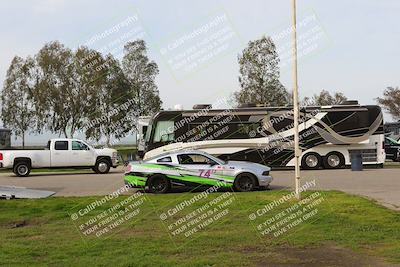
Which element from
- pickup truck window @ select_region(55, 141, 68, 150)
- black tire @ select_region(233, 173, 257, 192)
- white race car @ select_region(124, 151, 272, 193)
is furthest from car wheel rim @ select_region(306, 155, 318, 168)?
pickup truck window @ select_region(55, 141, 68, 150)

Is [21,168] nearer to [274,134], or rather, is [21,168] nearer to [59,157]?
[59,157]

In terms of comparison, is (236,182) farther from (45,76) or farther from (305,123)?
(45,76)

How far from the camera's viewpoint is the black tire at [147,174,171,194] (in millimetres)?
16609

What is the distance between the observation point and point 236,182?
54.0 feet

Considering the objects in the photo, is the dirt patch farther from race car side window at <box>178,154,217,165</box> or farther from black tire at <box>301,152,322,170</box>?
black tire at <box>301,152,322,170</box>

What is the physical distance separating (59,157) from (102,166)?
2272mm

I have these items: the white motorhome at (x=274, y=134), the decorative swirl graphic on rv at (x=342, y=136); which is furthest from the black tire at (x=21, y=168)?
the decorative swirl graphic on rv at (x=342, y=136)

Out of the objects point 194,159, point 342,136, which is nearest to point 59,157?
point 194,159

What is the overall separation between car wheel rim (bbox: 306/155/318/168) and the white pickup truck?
34.2ft

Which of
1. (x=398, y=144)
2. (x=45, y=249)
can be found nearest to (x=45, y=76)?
(x=398, y=144)

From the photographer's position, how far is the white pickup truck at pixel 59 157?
2662 cm

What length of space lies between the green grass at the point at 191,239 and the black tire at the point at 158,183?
12.8 ft

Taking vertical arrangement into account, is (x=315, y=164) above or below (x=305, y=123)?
below

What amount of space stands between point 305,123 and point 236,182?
37.5 feet
